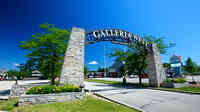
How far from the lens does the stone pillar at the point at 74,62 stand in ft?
24.0

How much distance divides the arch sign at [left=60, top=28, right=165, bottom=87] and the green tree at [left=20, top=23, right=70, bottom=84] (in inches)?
83.2

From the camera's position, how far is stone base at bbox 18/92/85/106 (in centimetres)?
500

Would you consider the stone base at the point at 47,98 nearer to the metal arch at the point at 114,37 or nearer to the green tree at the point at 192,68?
the metal arch at the point at 114,37

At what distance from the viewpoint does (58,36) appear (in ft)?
30.9

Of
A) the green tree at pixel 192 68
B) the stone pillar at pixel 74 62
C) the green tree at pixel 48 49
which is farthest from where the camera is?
the green tree at pixel 192 68

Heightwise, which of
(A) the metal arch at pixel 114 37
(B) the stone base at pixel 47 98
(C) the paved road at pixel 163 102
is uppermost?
(A) the metal arch at pixel 114 37

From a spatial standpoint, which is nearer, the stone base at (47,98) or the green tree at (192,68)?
the stone base at (47,98)

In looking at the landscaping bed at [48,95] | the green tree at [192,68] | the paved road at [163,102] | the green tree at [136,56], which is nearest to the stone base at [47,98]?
the landscaping bed at [48,95]

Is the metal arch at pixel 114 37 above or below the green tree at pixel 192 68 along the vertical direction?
above

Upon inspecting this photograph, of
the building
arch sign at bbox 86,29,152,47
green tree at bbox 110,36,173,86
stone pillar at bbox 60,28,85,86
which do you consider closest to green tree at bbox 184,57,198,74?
the building

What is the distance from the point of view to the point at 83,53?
27.0 feet

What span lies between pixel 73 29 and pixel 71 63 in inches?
127

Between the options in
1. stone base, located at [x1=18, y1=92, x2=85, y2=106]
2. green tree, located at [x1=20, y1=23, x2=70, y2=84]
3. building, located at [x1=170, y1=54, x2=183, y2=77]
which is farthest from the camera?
building, located at [x1=170, y1=54, x2=183, y2=77]

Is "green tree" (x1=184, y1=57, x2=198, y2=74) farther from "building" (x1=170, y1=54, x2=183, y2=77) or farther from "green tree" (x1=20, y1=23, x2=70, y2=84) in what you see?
"green tree" (x1=20, y1=23, x2=70, y2=84)
